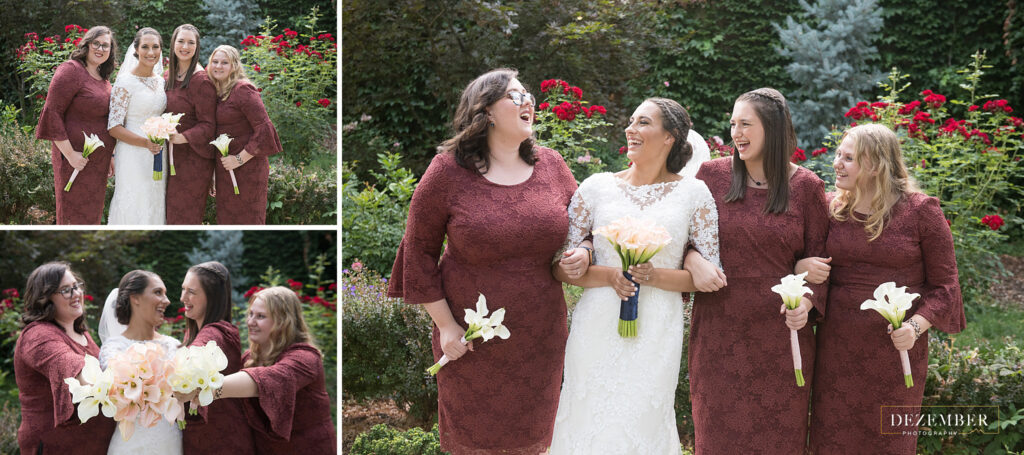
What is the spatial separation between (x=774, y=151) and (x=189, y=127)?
9.90 feet

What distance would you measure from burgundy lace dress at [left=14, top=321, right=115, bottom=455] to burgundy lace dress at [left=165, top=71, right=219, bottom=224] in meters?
1.01

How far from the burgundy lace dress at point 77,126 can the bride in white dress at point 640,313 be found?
268 centimetres

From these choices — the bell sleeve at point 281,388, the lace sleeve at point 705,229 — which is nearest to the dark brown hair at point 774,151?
the lace sleeve at point 705,229

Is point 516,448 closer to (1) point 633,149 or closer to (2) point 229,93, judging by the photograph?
(1) point 633,149

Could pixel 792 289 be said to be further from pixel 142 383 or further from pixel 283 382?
pixel 142 383

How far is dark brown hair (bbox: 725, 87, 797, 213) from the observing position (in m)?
3.51

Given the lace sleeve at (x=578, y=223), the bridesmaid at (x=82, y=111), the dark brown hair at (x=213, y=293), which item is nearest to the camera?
the lace sleeve at (x=578, y=223)

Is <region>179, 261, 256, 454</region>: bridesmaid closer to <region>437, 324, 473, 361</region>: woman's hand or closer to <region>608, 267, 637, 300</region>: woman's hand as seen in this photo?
<region>437, 324, 473, 361</region>: woman's hand

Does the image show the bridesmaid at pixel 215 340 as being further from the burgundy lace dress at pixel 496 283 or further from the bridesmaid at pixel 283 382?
the burgundy lace dress at pixel 496 283

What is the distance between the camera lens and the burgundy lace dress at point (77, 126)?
4.38m

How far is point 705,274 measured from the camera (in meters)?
3.37

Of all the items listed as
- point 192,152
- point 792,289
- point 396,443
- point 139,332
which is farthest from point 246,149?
point 792,289

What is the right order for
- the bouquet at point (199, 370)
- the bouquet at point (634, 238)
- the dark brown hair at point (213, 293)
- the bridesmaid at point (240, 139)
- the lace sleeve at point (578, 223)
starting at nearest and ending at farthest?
the bouquet at point (634, 238) → the bouquet at point (199, 370) → the lace sleeve at point (578, 223) → the dark brown hair at point (213, 293) → the bridesmaid at point (240, 139)

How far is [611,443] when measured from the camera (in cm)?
338
